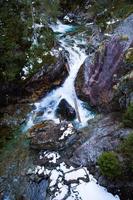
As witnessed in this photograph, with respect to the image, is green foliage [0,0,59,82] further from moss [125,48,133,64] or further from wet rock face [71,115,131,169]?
wet rock face [71,115,131,169]

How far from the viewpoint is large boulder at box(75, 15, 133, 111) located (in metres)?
21.4

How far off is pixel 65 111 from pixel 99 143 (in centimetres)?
459

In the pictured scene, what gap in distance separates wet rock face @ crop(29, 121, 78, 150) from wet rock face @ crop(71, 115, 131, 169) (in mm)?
1026

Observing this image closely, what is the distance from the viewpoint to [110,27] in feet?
88.8

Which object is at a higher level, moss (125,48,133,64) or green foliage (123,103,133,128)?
moss (125,48,133,64)

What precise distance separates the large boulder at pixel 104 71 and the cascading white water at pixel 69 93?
1.94 ft


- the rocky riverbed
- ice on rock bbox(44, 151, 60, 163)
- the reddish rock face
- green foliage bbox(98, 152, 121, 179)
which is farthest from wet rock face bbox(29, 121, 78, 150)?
green foliage bbox(98, 152, 121, 179)

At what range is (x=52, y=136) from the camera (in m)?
19.0

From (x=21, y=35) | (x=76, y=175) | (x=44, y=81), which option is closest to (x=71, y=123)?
(x=76, y=175)

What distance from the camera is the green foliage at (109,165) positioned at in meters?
15.1

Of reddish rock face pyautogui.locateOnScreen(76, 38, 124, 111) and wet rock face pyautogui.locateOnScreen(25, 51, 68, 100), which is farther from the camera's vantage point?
wet rock face pyautogui.locateOnScreen(25, 51, 68, 100)

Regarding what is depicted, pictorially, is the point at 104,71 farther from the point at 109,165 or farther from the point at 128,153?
the point at 109,165

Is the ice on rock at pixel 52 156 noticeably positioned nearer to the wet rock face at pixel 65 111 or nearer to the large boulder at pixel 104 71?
the wet rock face at pixel 65 111

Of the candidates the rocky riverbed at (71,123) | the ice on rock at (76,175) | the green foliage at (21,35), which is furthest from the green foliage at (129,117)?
the green foliage at (21,35)
